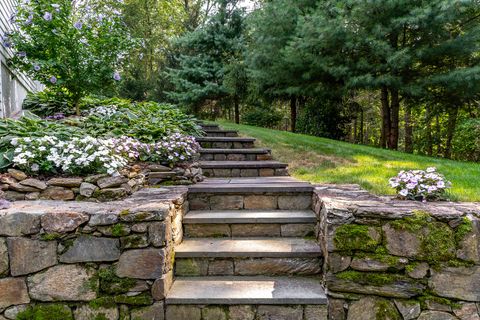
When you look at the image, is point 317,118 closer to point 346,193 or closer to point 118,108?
point 118,108

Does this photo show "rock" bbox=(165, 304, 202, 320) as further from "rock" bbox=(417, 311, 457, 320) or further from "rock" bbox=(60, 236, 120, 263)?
"rock" bbox=(417, 311, 457, 320)

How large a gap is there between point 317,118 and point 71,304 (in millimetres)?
7845

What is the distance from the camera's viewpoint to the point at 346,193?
2996 millimetres

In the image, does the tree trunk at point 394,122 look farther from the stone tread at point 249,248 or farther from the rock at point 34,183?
the rock at point 34,183

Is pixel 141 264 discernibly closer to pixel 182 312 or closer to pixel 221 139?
pixel 182 312

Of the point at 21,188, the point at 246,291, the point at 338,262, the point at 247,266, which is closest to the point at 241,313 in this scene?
the point at 246,291

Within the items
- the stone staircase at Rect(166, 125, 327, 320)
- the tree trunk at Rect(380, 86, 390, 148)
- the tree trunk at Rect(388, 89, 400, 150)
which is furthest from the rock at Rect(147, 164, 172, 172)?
the tree trunk at Rect(388, 89, 400, 150)

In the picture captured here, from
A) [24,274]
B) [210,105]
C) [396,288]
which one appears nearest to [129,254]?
[24,274]

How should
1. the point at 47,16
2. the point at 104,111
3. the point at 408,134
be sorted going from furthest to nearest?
the point at 408,134 → the point at 104,111 → the point at 47,16

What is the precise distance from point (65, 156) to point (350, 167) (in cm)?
335

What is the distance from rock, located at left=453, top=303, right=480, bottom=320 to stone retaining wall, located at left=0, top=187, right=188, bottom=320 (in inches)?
76.9

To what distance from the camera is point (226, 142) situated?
5.36 metres

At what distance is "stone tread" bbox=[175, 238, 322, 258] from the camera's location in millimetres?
2646

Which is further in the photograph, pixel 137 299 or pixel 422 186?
pixel 422 186
